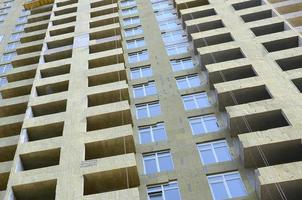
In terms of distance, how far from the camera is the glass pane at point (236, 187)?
20.3 metres

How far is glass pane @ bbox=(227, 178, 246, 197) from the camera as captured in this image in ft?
66.5

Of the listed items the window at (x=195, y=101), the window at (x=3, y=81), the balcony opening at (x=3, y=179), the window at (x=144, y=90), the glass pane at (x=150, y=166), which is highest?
the window at (x=144, y=90)

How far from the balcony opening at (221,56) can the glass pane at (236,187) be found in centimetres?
1046

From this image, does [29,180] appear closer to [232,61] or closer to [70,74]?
[70,74]

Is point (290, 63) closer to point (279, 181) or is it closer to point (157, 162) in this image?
point (279, 181)

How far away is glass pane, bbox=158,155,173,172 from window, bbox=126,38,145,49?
13.3 m

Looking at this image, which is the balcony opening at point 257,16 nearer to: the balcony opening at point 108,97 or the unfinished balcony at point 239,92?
the unfinished balcony at point 239,92

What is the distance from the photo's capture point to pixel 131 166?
2119 cm

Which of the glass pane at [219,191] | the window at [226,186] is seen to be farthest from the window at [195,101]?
the glass pane at [219,191]

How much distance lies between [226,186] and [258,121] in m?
4.49

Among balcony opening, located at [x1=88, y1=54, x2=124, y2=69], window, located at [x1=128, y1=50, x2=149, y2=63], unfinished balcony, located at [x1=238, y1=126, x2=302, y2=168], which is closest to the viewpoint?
unfinished balcony, located at [x1=238, y1=126, x2=302, y2=168]

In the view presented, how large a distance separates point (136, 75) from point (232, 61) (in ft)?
23.6

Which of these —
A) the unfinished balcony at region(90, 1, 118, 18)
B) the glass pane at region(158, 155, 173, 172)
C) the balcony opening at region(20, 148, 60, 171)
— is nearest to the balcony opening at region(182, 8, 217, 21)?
the unfinished balcony at region(90, 1, 118, 18)

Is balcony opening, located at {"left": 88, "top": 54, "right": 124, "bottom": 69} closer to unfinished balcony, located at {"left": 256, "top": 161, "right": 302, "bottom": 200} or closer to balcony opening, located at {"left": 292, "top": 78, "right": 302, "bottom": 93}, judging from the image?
balcony opening, located at {"left": 292, "top": 78, "right": 302, "bottom": 93}
